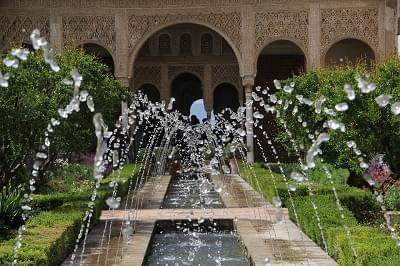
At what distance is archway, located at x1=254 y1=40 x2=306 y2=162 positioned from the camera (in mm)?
20500

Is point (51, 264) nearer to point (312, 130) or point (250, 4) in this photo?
point (312, 130)

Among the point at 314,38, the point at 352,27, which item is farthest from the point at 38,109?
the point at 352,27

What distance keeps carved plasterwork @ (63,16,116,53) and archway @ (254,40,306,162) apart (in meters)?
5.65

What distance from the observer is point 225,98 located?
22.7 meters

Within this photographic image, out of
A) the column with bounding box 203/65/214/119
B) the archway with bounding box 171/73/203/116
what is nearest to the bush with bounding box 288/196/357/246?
the column with bounding box 203/65/214/119

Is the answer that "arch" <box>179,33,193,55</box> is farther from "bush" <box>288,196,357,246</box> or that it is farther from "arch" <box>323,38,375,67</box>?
"bush" <box>288,196,357,246</box>

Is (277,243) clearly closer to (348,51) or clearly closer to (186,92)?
(348,51)

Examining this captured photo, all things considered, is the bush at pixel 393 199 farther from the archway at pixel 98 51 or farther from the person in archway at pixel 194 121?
the person in archway at pixel 194 121

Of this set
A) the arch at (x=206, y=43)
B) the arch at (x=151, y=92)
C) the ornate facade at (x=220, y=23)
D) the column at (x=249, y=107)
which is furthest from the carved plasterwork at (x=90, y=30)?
the arch at (x=151, y=92)

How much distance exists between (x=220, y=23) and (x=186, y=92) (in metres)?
7.37

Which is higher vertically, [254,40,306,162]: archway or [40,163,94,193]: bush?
[254,40,306,162]: archway

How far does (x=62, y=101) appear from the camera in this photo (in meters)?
8.34

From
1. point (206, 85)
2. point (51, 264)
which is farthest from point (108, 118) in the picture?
point (206, 85)

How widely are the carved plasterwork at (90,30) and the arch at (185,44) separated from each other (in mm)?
4511
